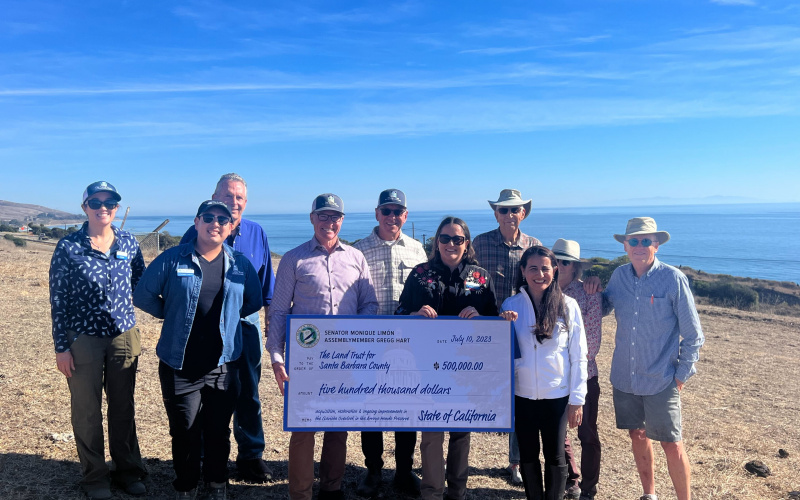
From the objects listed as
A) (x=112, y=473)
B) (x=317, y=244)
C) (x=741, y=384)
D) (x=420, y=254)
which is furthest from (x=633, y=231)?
(x=741, y=384)

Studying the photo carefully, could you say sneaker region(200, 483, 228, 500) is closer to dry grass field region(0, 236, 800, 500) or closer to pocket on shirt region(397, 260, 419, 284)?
dry grass field region(0, 236, 800, 500)

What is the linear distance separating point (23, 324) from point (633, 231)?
9.34 metres

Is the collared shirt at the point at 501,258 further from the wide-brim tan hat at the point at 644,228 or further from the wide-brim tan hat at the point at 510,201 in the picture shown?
the wide-brim tan hat at the point at 644,228

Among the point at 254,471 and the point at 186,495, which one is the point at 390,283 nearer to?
the point at 254,471

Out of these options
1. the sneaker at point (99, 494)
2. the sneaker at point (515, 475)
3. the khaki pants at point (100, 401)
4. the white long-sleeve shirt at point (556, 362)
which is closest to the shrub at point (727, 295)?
the sneaker at point (515, 475)

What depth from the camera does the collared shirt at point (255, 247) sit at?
477 centimetres

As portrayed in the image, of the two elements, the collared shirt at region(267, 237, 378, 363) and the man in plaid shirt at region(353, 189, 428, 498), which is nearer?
the collared shirt at region(267, 237, 378, 363)

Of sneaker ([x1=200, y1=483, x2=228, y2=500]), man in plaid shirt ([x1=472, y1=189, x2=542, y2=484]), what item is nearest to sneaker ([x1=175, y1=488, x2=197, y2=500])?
sneaker ([x1=200, y1=483, x2=228, y2=500])

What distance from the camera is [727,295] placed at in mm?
21641

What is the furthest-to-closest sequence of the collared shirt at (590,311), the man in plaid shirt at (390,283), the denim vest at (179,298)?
the man in plaid shirt at (390,283) < the collared shirt at (590,311) < the denim vest at (179,298)

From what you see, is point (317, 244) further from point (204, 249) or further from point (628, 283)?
point (628, 283)

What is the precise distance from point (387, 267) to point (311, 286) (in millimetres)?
732

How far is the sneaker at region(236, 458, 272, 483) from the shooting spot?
4766 millimetres

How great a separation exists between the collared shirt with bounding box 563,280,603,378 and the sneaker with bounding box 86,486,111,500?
3797 mm
